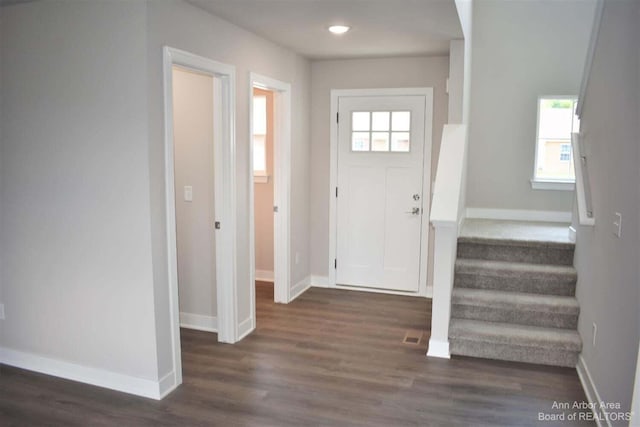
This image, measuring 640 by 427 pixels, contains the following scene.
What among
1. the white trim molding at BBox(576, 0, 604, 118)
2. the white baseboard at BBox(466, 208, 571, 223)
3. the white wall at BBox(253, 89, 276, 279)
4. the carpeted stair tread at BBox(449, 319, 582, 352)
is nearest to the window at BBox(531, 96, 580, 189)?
the white baseboard at BBox(466, 208, 571, 223)

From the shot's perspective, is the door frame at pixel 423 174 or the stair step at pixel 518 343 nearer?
the stair step at pixel 518 343

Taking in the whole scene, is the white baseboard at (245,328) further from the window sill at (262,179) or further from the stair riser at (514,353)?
the window sill at (262,179)

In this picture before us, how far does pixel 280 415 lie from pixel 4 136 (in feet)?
8.20

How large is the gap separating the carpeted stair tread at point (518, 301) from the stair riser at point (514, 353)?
1.11 ft

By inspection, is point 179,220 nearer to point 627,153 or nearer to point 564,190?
point 627,153

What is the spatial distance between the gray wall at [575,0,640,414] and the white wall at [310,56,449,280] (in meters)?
1.66

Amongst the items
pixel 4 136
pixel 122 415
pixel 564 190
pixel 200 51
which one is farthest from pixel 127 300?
pixel 564 190

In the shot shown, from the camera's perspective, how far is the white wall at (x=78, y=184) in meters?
2.92

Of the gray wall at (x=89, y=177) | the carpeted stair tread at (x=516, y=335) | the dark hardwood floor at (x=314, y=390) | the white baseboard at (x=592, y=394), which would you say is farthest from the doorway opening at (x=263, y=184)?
the white baseboard at (x=592, y=394)

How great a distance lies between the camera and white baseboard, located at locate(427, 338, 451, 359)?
12.3 feet

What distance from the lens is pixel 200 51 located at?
335 cm

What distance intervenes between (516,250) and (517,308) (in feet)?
1.92

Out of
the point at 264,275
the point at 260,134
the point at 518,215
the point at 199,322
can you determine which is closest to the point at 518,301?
the point at 518,215

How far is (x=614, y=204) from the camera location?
2797 mm
